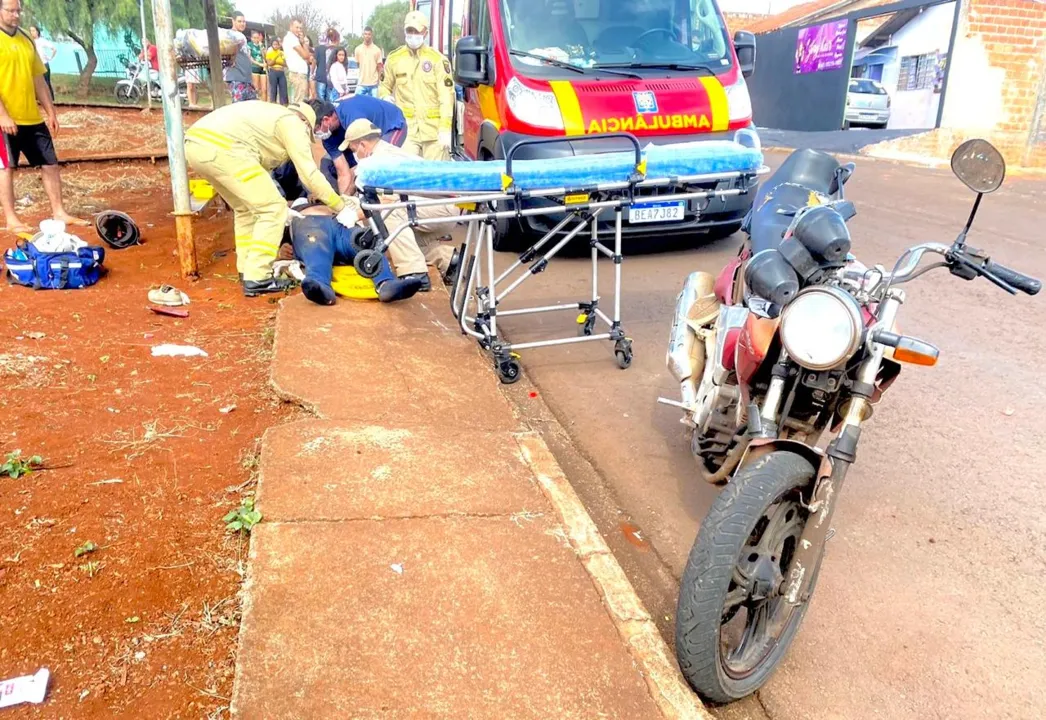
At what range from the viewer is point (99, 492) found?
2.97 metres

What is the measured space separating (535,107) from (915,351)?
16.1ft

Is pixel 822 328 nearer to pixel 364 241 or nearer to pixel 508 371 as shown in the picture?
pixel 508 371

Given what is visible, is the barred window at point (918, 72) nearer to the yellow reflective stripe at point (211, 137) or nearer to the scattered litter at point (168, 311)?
the yellow reflective stripe at point (211, 137)

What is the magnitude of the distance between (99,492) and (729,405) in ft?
7.82

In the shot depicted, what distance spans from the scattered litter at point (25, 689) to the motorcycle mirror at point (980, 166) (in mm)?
3013

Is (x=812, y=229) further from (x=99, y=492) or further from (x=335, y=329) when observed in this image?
(x=335, y=329)

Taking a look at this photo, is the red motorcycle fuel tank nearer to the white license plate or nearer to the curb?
the curb

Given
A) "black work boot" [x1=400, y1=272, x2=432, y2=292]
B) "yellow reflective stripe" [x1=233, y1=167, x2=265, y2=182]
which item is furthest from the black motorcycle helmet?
"black work boot" [x1=400, y1=272, x2=432, y2=292]

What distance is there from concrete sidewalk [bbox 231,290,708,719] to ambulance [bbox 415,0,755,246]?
3307mm

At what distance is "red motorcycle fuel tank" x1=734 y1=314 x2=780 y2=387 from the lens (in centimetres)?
244

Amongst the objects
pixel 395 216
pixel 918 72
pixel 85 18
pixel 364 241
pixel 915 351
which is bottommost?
pixel 364 241

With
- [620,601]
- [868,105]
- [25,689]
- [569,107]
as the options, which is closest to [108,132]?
[569,107]

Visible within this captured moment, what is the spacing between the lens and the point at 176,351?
178 inches

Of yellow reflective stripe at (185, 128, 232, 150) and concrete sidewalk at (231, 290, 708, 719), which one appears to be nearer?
concrete sidewalk at (231, 290, 708, 719)
